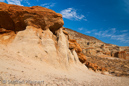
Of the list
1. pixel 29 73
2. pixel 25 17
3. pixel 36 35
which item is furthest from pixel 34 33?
pixel 29 73

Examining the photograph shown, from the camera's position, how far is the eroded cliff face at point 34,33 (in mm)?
7375

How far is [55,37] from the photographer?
930cm

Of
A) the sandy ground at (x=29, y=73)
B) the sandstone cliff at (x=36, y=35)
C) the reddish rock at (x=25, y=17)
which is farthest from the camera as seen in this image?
the reddish rock at (x=25, y=17)

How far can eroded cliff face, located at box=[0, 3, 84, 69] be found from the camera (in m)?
7.38

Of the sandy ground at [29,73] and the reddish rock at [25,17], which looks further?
the reddish rock at [25,17]

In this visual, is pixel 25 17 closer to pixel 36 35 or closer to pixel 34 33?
pixel 34 33

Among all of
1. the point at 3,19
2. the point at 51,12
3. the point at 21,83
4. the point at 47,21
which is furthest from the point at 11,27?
the point at 21,83

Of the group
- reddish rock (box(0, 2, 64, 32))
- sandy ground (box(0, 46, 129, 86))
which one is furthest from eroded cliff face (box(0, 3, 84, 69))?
sandy ground (box(0, 46, 129, 86))

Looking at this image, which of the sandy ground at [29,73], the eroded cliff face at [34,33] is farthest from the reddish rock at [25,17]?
the sandy ground at [29,73]

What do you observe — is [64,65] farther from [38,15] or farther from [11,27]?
[11,27]

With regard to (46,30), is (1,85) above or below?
below

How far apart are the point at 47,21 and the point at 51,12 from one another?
3.07ft

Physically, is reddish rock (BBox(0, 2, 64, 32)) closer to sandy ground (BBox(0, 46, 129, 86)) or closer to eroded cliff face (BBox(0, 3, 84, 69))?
eroded cliff face (BBox(0, 3, 84, 69))

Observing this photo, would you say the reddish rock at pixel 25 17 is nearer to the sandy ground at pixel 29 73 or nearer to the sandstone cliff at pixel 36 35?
the sandstone cliff at pixel 36 35
